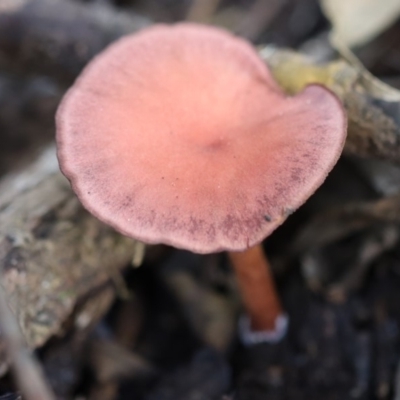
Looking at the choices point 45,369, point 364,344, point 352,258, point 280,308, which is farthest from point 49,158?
point 364,344

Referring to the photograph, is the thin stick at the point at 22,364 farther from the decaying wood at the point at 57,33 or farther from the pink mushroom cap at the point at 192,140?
the decaying wood at the point at 57,33

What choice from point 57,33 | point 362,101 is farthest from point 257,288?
point 57,33

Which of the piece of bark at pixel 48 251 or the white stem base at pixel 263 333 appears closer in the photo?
the piece of bark at pixel 48 251

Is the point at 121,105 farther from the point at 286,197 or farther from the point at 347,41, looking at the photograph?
the point at 347,41

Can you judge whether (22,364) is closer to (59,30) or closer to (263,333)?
(263,333)

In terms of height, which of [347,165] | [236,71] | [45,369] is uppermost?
[236,71]

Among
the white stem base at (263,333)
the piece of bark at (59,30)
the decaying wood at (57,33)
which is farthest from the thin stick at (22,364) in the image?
the piece of bark at (59,30)

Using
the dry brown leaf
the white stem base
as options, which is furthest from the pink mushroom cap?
the white stem base

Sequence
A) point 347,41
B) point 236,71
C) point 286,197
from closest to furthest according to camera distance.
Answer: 1. point 286,197
2. point 236,71
3. point 347,41
